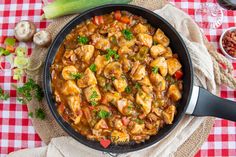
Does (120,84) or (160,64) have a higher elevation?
(160,64)

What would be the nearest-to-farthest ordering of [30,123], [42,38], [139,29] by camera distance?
[139,29], [42,38], [30,123]

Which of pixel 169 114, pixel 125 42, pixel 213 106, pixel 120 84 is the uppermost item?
pixel 125 42

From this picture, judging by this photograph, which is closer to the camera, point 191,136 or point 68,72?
point 68,72

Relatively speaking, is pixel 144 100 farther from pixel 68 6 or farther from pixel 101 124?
pixel 68 6

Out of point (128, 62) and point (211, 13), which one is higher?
point (211, 13)

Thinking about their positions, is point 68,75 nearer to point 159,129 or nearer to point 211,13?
point 159,129

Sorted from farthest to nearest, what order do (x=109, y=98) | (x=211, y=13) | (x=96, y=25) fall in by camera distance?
(x=211, y=13)
(x=96, y=25)
(x=109, y=98)

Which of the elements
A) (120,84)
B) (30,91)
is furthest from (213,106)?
Answer: (30,91)

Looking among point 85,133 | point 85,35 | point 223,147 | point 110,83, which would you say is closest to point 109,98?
point 110,83
